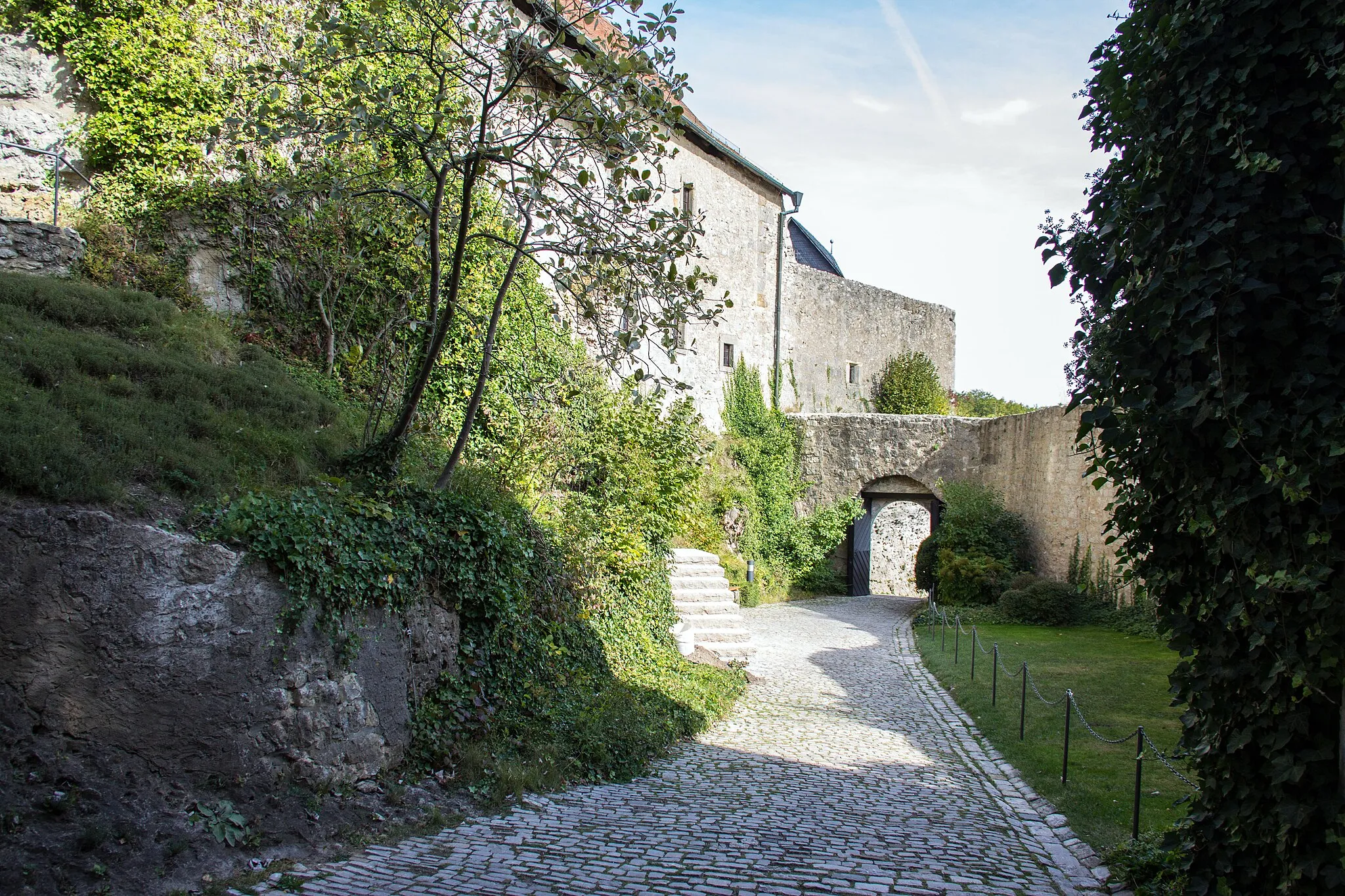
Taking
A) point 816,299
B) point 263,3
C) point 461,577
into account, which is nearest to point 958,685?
point 461,577

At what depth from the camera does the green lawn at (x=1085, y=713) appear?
19.9 feet

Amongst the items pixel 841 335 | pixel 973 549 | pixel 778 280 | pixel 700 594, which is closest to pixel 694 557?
pixel 700 594

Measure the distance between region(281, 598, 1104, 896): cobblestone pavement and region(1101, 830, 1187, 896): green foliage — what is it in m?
0.18

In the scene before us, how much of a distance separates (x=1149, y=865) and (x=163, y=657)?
5.24 metres

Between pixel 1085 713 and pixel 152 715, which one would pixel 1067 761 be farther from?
pixel 152 715

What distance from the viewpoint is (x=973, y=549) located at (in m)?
19.5

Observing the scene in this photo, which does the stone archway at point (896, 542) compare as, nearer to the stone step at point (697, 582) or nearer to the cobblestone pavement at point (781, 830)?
the stone step at point (697, 582)

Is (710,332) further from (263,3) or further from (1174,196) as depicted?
(1174,196)

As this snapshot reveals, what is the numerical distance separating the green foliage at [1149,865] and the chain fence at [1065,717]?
0.11m

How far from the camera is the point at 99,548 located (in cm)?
443

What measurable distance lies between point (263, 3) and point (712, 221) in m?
13.3

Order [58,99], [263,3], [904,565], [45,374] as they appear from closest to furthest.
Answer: [45,374]
[58,99]
[263,3]
[904,565]

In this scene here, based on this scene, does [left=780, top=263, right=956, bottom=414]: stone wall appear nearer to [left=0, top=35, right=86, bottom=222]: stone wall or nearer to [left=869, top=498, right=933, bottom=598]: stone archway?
[left=869, top=498, right=933, bottom=598]: stone archway

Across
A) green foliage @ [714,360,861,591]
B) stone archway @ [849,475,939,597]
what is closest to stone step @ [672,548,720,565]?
green foliage @ [714,360,861,591]
